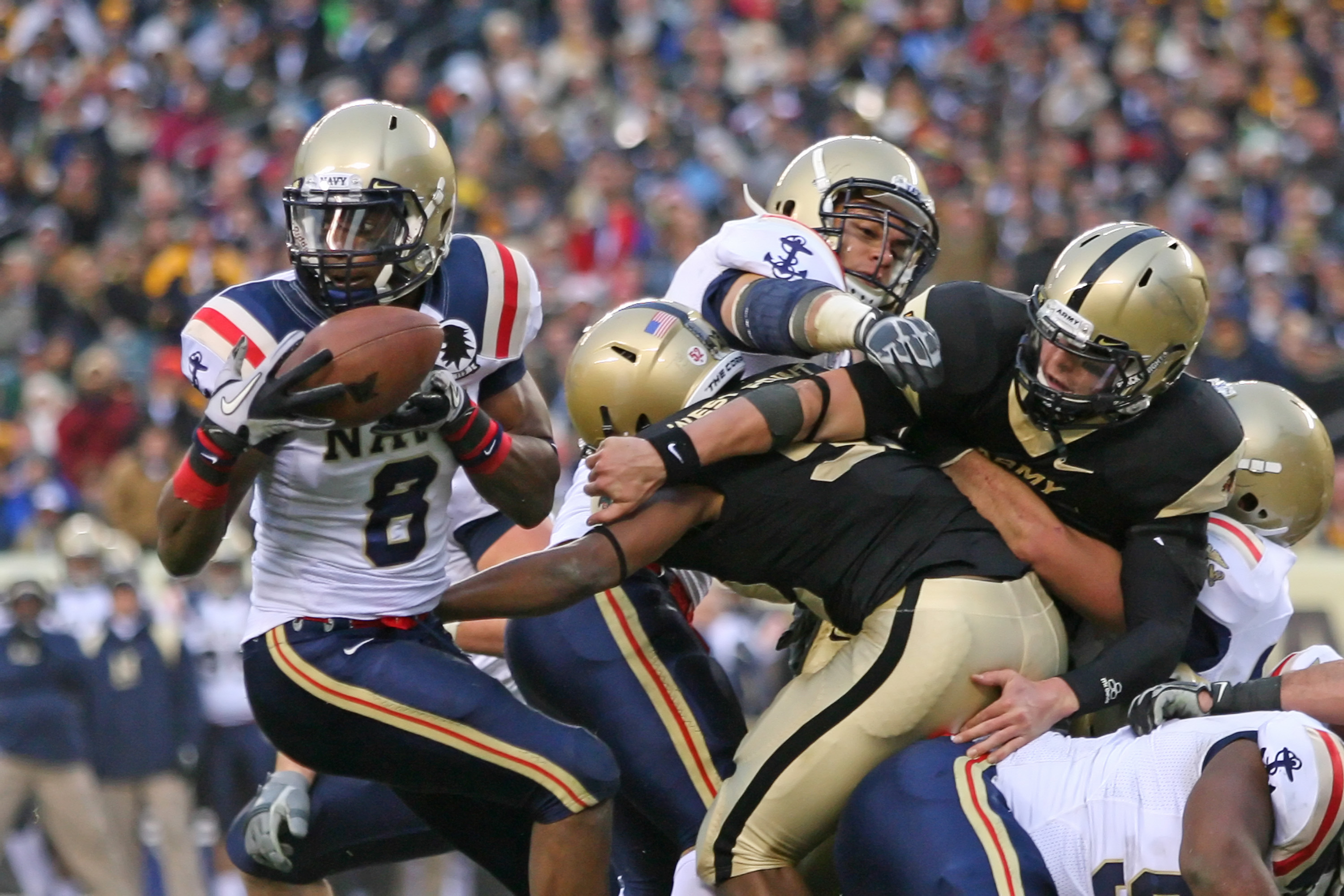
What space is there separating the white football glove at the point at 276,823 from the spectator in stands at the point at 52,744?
3.78 meters

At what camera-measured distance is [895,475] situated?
3363 mm

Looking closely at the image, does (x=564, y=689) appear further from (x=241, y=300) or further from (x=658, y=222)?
(x=658, y=222)

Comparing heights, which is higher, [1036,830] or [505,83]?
[1036,830]

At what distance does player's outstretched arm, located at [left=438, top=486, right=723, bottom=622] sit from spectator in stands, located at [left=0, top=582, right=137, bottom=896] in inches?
187

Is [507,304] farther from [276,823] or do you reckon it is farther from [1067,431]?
[276,823]

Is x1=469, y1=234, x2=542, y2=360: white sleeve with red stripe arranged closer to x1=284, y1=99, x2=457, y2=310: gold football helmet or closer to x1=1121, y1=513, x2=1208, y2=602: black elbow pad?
x1=284, y1=99, x2=457, y2=310: gold football helmet

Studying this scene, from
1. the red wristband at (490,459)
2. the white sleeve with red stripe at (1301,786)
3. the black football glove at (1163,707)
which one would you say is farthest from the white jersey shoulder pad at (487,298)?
the white sleeve with red stripe at (1301,786)

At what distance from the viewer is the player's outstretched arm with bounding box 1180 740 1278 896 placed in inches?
109

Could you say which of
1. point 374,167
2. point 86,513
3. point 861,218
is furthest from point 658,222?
point 374,167

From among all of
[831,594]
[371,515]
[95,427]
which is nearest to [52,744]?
[95,427]

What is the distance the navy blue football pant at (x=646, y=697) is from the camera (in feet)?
11.5

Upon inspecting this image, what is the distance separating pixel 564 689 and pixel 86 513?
5801 mm

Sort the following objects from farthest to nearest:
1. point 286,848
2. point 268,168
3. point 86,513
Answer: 1. point 268,168
2. point 86,513
3. point 286,848

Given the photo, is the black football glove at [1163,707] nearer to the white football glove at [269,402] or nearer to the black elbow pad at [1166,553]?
the black elbow pad at [1166,553]
